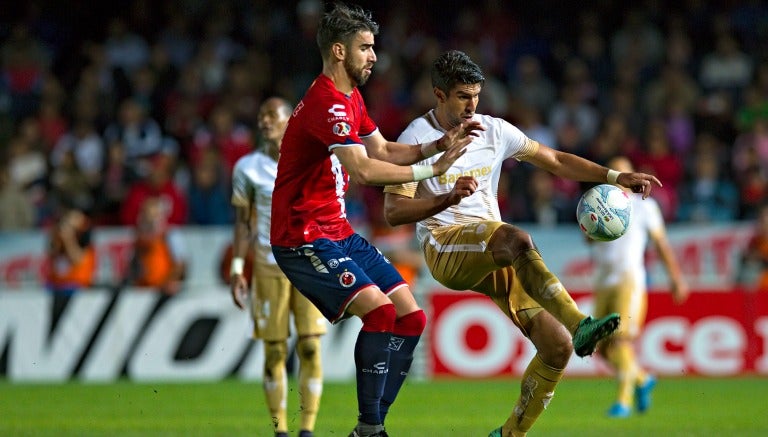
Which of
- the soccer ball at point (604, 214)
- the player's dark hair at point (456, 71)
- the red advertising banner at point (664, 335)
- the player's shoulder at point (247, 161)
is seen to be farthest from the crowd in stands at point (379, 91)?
the soccer ball at point (604, 214)

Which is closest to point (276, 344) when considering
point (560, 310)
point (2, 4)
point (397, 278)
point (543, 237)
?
point (397, 278)

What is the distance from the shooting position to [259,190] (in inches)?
392

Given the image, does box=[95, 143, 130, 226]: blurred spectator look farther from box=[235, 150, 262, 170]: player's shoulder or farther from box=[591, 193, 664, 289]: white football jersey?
box=[235, 150, 262, 170]: player's shoulder

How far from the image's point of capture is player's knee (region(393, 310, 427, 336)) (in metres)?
7.77

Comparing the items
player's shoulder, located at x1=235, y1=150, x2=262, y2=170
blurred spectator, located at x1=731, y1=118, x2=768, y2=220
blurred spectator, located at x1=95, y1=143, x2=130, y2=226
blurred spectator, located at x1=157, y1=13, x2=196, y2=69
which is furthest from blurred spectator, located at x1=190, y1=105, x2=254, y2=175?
player's shoulder, located at x1=235, y1=150, x2=262, y2=170

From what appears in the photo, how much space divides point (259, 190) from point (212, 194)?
7881 millimetres

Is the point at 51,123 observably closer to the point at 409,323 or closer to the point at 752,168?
the point at 752,168

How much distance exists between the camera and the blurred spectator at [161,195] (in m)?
17.6

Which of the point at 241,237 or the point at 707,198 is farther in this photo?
the point at 707,198

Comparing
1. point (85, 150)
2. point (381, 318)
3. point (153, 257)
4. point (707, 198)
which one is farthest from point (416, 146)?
point (85, 150)

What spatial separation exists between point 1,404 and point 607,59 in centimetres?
1106

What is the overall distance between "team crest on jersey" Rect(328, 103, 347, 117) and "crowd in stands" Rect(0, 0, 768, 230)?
957 cm

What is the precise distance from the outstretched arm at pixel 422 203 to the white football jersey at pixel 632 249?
5.52 meters

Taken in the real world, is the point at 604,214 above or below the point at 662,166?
Answer: above
